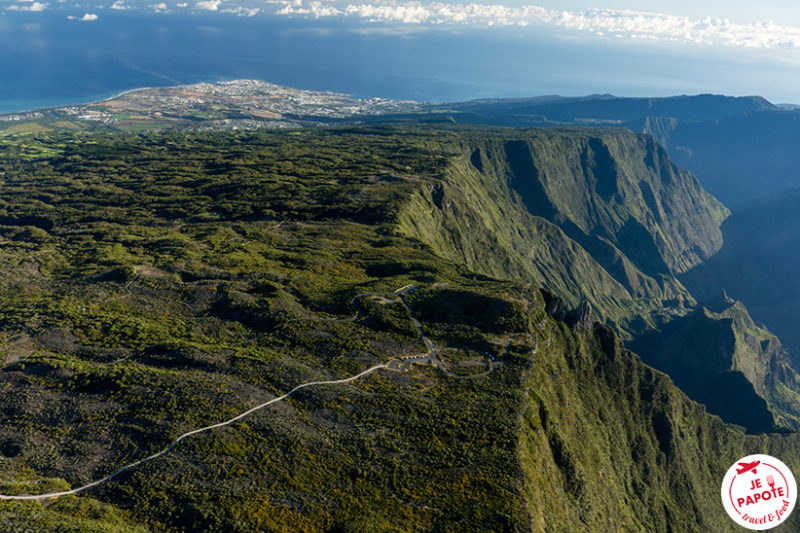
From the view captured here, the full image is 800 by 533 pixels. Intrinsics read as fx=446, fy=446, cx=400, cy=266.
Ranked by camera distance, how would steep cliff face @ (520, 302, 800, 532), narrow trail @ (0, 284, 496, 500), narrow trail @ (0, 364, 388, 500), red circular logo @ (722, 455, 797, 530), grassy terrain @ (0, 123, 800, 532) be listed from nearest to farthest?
narrow trail @ (0, 364, 388, 500) < narrow trail @ (0, 284, 496, 500) < grassy terrain @ (0, 123, 800, 532) < red circular logo @ (722, 455, 797, 530) < steep cliff face @ (520, 302, 800, 532)

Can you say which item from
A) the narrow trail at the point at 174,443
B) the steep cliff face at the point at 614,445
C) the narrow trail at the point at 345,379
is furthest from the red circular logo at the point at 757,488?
the narrow trail at the point at 174,443

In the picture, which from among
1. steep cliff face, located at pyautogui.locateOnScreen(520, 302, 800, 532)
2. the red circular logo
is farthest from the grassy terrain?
the red circular logo

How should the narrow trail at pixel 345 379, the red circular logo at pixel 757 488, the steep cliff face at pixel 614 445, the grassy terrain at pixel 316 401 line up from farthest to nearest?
the steep cliff face at pixel 614 445 < the red circular logo at pixel 757 488 < the grassy terrain at pixel 316 401 < the narrow trail at pixel 345 379

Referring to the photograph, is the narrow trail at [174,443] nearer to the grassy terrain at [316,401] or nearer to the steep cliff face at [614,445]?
the grassy terrain at [316,401]

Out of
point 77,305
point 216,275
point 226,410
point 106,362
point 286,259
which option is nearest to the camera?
point 226,410

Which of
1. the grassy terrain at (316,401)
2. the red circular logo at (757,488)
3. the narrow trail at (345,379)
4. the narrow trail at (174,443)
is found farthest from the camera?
the red circular logo at (757,488)

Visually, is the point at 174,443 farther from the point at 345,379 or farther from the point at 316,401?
the point at 345,379

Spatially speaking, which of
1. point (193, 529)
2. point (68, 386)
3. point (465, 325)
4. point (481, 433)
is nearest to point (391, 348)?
point (465, 325)

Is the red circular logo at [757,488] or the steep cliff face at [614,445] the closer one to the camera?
the red circular logo at [757,488]

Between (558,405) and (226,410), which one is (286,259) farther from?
(558,405)

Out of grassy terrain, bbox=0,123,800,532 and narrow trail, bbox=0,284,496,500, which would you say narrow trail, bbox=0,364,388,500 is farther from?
grassy terrain, bbox=0,123,800,532

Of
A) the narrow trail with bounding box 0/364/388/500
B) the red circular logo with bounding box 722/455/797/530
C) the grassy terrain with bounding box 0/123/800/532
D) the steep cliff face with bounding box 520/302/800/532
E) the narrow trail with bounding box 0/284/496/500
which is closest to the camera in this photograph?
the narrow trail with bounding box 0/364/388/500
